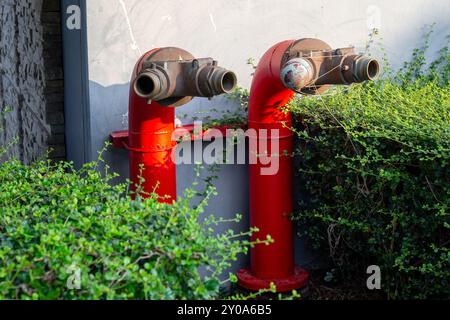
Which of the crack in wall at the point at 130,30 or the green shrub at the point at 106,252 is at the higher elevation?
the crack in wall at the point at 130,30

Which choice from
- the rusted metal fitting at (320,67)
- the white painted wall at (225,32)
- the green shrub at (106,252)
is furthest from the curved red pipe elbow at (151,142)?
the green shrub at (106,252)

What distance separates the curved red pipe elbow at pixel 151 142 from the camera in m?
3.90

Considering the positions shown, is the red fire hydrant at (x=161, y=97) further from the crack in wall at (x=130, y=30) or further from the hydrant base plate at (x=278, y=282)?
the hydrant base plate at (x=278, y=282)

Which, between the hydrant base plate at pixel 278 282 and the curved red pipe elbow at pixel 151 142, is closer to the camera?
the curved red pipe elbow at pixel 151 142

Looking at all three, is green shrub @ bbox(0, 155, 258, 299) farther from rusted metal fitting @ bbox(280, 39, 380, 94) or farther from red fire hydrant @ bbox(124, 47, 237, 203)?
rusted metal fitting @ bbox(280, 39, 380, 94)

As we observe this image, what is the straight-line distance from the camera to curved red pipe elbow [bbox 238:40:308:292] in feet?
13.8

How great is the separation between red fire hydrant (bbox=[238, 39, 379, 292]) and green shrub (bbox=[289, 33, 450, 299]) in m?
0.13

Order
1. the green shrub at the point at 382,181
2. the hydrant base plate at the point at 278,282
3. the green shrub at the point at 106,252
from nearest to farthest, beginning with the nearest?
1. the green shrub at the point at 106,252
2. the green shrub at the point at 382,181
3. the hydrant base plate at the point at 278,282

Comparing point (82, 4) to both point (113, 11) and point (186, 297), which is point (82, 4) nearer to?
point (113, 11)

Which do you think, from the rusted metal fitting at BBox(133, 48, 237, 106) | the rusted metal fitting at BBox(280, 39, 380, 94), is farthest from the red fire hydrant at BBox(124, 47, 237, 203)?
the rusted metal fitting at BBox(280, 39, 380, 94)

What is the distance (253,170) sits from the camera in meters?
4.43

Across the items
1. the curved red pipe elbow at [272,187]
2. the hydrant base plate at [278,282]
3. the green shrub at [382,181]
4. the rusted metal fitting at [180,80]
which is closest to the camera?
the rusted metal fitting at [180,80]
